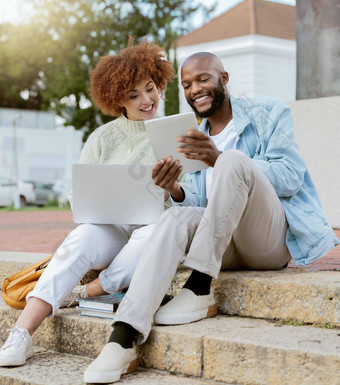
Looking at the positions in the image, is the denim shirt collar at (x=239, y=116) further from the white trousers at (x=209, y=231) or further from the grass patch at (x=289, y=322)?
the grass patch at (x=289, y=322)

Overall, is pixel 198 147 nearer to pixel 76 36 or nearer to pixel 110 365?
pixel 110 365

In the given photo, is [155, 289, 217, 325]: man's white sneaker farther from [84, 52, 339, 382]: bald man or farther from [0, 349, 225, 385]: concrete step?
[0, 349, 225, 385]: concrete step

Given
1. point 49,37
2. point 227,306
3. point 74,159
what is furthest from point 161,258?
point 49,37

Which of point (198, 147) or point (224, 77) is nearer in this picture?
point (198, 147)

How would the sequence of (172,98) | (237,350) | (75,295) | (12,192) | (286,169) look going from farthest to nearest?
(172,98), (12,192), (75,295), (286,169), (237,350)

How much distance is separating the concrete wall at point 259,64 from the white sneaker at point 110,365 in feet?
53.0

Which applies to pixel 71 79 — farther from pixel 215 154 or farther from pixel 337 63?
pixel 215 154

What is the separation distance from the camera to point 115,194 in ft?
9.84

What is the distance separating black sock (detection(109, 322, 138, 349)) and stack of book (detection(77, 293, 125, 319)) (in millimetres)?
347

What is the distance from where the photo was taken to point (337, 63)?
5512 millimetres

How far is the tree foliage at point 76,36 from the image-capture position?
1193 inches

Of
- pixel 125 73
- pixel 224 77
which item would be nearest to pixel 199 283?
pixel 224 77

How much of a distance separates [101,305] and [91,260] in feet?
0.73

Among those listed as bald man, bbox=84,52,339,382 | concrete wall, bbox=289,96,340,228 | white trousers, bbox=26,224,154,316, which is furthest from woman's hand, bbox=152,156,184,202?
concrete wall, bbox=289,96,340,228
